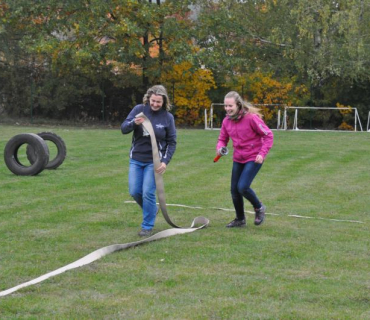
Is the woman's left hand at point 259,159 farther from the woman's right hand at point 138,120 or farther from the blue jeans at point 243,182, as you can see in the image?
the woman's right hand at point 138,120

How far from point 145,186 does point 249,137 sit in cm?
136

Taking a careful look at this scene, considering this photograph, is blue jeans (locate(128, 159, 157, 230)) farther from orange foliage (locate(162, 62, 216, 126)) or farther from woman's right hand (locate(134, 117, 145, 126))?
orange foliage (locate(162, 62, 216, 126))

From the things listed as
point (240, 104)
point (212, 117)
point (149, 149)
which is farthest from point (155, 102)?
point (212, 117)

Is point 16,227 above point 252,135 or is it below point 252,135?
below

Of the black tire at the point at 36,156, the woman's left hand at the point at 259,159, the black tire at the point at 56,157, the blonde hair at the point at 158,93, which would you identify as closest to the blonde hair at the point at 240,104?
the woman's left hand at the point at 259,159

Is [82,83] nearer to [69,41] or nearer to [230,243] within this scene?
[69,41]

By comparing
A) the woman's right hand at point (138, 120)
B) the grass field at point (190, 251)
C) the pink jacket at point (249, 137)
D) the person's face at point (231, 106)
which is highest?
the person's face at point (231, 106)

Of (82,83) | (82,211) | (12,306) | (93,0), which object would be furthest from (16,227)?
(82,83)

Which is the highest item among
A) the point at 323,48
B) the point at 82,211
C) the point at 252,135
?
the point at 323,48

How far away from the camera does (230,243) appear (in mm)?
7848

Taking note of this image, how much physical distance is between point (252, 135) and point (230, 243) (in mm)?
1399

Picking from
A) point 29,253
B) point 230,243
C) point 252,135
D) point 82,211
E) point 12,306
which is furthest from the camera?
point 82,211

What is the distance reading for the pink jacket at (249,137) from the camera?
8.52 metres

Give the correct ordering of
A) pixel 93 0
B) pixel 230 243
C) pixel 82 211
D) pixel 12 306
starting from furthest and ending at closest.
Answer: pixel 93 0 < pixel 82 211 < pixel 230 243 < pixel 12 306
